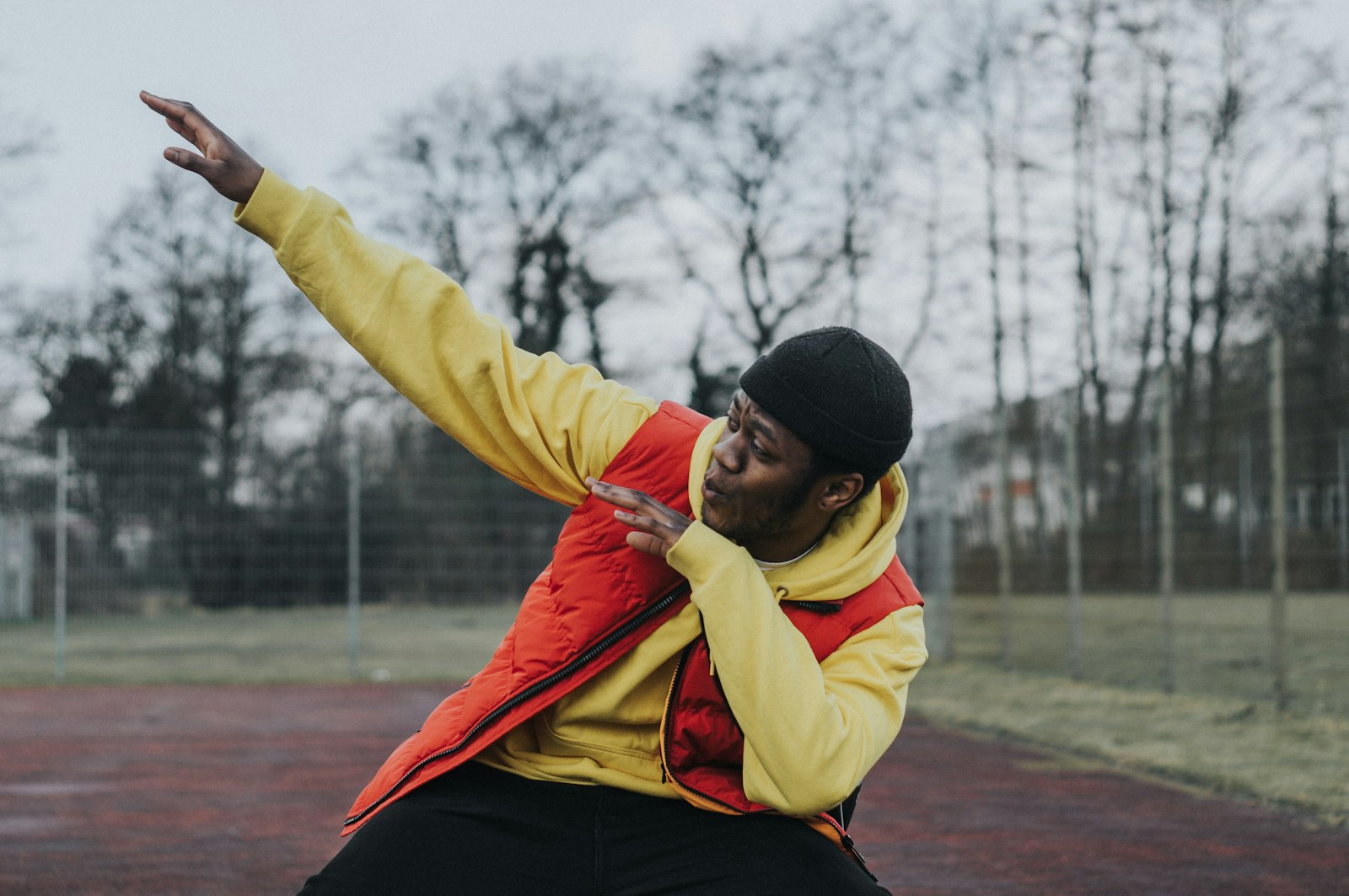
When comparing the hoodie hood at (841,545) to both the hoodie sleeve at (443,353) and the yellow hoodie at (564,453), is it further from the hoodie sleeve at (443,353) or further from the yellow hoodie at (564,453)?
the hoodie sleeve at (443,353)

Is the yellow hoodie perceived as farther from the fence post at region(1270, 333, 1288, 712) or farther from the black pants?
the fence post at region(1270, 333, 1288, 712)

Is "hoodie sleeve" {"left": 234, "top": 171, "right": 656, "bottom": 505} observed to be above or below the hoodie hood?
above

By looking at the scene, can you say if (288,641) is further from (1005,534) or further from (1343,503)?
(1343,503)

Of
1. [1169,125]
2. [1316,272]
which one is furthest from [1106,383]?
[1316,272]

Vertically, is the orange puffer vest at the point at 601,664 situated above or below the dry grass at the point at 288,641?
above

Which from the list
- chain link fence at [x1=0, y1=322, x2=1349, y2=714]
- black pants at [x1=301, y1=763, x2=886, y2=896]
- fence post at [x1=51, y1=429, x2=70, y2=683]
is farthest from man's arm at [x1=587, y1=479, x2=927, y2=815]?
fence post at [x1=51, y1=429, x2=70, y2=683]

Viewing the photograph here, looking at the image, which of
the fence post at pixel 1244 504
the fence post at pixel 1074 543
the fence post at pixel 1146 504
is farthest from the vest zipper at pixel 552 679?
the fence post at pixel 1074 543

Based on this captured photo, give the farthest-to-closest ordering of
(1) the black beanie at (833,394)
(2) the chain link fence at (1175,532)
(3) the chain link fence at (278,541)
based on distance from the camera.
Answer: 1. (3) the chain link fence at (278,541)
2. (2) the chain link fence at (1175,532)
3. (1) the black beanie at (833,394)

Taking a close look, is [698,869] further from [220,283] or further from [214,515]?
[220,283]

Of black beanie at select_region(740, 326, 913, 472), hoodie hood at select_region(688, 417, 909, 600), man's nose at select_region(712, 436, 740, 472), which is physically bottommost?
hoodie hood at select_region(688, 417, 909, 600)

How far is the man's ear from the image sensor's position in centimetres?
216

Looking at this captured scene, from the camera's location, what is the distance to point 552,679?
2.09 metres

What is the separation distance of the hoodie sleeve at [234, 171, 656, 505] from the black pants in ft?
1.74

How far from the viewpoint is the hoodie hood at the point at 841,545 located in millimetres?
2172
